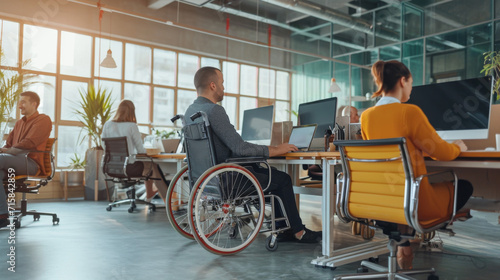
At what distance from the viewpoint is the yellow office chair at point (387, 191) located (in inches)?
71.4

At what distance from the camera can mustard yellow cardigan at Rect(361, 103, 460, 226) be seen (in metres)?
1.85

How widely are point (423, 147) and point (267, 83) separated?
9891 millimetres

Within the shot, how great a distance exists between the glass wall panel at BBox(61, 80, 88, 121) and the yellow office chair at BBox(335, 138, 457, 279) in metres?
7.15

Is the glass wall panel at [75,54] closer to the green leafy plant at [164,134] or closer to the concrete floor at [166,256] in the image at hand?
the green leafy plant at [164,134]

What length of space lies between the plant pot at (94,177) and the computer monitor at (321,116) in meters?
4.15

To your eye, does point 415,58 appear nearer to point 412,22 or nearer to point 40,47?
point 412,22

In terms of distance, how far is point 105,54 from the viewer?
8.57m

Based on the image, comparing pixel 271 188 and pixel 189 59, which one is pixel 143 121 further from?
pixel 271 188

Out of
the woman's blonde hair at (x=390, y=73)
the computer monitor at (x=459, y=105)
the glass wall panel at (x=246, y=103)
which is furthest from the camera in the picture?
the glass wall panel at (x=246, y=103)

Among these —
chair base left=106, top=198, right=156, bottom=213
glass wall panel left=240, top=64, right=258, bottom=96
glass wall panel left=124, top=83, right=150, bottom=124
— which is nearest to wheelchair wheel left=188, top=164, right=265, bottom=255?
chair base left=106, top=198, right=156, bottom=213

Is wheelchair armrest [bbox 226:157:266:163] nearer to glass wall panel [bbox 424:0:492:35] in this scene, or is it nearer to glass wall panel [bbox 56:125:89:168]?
glass wall panel [bbox 56:125:89:168]

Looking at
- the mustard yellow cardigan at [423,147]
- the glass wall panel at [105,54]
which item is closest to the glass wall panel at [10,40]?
the glass wall panel at [105,54]

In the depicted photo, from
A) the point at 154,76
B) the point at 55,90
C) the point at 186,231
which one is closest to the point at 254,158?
the point at 186,231

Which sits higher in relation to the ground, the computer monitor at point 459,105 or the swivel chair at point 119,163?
the computer monitor at point 459,105
